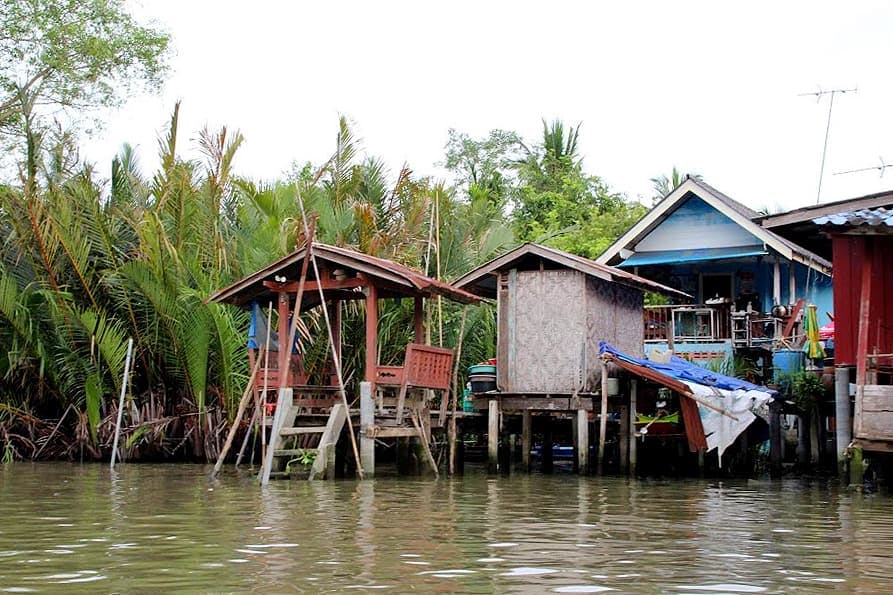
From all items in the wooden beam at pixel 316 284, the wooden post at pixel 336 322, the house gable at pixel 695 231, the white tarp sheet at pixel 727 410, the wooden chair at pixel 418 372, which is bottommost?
the white tarp sheet at pixel 727 410

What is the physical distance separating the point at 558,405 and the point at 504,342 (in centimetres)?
136

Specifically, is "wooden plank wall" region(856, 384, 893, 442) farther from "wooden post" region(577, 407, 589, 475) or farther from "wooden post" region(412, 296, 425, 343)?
"wooden post" region(412, 296, 425, 343)

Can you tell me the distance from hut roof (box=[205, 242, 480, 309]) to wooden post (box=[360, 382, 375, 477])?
147cm

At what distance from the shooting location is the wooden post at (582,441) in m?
16.8

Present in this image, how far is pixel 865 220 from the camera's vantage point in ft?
40.6

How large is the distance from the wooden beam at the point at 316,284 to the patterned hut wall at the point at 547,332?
323cm

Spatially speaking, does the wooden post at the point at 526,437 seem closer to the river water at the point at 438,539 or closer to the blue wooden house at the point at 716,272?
the river water at the point at 438,539

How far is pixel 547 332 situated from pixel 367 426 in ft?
12.5

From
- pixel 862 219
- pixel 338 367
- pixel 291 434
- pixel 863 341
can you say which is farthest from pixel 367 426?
pixel 862 219

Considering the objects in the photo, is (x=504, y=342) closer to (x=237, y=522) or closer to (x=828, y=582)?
(x=237, y=522)

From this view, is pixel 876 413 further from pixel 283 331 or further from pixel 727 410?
pixel 283 331

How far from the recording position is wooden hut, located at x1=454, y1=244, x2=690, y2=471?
57.2 ft

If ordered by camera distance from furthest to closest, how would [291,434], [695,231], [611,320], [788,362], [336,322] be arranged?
[695,231]
[788,362]
[611,320]
[336,322]
[291,434]

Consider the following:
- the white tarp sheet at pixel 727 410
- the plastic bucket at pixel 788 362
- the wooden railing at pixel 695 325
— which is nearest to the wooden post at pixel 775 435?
the white tarp sheet at pixel 727 410
